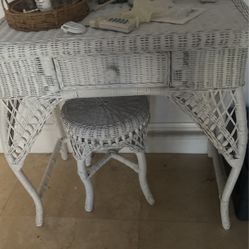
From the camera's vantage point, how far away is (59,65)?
96 centimetres

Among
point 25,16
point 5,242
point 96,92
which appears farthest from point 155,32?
point 5,242

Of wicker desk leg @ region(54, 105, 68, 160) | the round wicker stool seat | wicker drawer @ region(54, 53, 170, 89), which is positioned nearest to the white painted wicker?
wicker drawer @ region(54, 53, 170, 89)

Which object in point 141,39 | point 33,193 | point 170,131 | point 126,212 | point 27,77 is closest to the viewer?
point 141,39

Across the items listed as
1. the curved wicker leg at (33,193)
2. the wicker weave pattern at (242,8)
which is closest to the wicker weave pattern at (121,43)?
the wicker weave pattern at (242,8)

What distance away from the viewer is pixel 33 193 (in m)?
1.25

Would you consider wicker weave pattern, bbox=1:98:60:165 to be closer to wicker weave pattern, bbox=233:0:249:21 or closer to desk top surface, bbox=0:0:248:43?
desk top surface, bbox=0:0:248:43

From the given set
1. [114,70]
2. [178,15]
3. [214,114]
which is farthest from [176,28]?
[214,114]

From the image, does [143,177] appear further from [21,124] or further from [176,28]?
[176,28]

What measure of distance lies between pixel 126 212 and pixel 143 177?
0.18 meters

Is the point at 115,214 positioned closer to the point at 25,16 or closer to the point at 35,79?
the point at 35,79

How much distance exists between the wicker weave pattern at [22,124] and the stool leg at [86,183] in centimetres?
20

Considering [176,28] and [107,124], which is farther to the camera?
[107,124]

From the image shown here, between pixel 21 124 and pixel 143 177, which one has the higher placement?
pixel 21 124

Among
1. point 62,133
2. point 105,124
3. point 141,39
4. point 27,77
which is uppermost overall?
point 141,39
